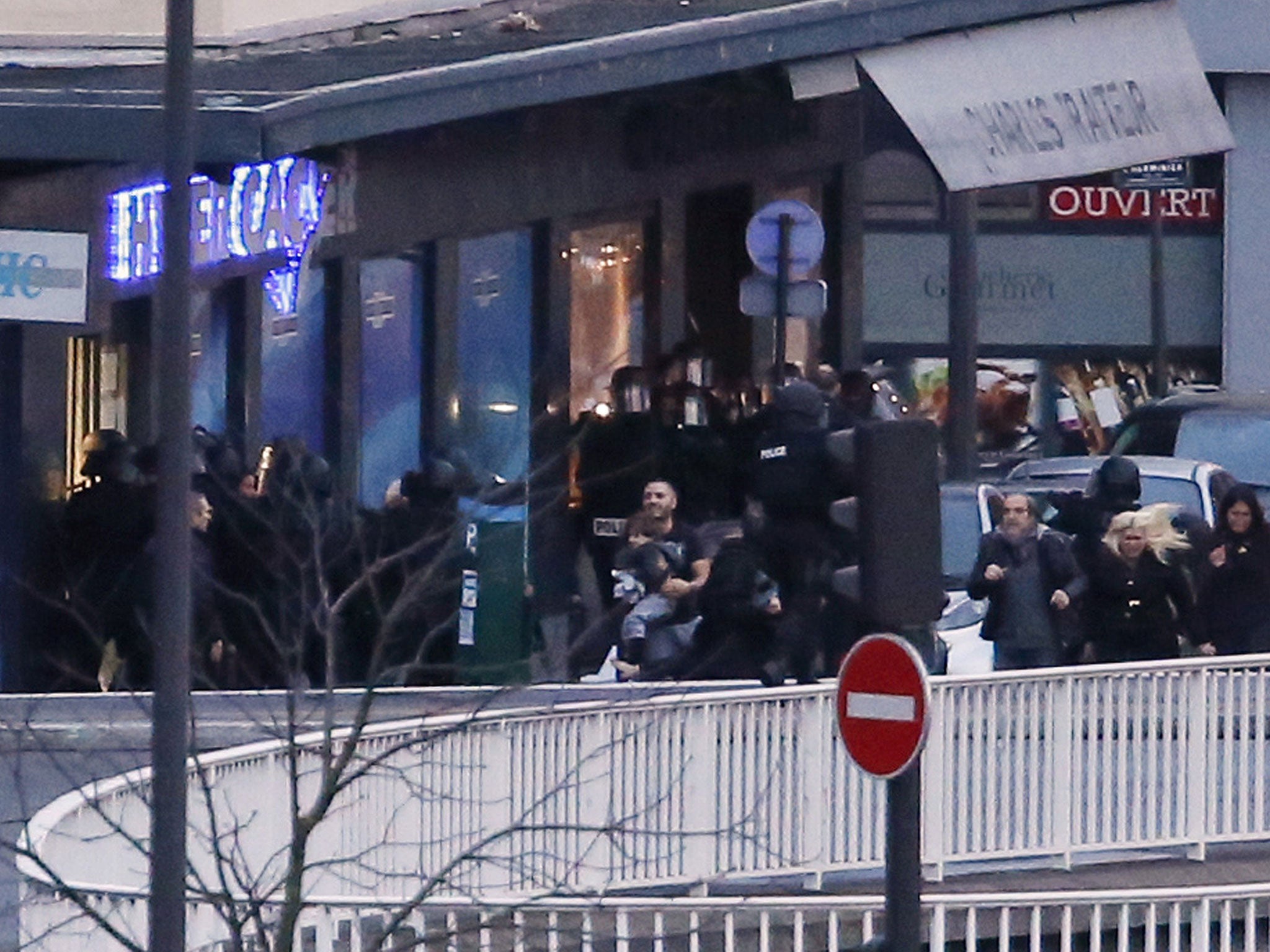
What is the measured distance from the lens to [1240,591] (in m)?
13.4

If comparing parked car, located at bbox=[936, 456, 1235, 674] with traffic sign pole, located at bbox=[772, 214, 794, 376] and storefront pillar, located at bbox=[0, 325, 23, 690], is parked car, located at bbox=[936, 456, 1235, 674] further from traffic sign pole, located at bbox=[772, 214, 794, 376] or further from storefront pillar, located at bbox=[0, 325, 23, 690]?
storefront pillar, located at bbox=[0, 325, 23, 690]

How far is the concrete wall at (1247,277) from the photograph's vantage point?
30.7m

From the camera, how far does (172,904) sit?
280 inches

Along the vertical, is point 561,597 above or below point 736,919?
above

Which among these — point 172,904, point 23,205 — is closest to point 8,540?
point 23,205

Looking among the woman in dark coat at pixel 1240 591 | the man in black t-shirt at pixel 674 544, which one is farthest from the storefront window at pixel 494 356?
the woman in dark coat at pixel 1240 591

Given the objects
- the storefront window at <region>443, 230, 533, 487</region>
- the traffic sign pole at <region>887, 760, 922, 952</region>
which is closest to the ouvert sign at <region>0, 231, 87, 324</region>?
the storefront window at <region>443, 230, 533, 487</region>

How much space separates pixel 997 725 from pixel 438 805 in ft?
6.89

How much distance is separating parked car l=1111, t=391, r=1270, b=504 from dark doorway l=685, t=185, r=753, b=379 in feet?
9.81

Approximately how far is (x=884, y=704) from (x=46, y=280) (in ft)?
25.5

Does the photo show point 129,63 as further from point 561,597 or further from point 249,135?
point 561,597

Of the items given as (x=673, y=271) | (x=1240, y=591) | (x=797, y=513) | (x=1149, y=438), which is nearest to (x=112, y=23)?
(x=673, y=271)

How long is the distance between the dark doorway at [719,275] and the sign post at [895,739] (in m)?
12.8

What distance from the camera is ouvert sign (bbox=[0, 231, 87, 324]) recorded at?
585 inches
